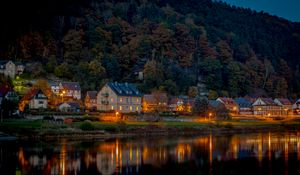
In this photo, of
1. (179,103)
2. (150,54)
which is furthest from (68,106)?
(150,54)

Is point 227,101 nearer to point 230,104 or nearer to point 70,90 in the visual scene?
point 230,104

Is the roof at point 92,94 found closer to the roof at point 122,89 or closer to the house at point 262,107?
the roof at point 122,89

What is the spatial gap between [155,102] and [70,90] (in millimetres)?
18166

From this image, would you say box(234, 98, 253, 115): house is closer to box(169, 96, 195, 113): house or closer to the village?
the village

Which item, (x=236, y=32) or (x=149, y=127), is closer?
(x=149, y=127)

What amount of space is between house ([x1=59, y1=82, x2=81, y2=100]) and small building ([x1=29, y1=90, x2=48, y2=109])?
13.0m

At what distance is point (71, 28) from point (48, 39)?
11.4m

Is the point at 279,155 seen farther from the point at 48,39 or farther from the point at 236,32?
the point at 236,32

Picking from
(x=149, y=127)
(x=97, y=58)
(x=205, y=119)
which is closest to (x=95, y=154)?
(x=149, y=127)

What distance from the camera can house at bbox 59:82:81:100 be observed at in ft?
270

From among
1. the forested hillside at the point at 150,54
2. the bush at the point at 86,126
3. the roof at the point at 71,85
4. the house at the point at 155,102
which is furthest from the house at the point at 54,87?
the bush at the point at 86,126

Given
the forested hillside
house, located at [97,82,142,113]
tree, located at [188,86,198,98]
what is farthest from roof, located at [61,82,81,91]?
tree, located at [188,86,198,98]

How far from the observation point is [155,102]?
83.8 meters

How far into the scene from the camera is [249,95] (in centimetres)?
11906
